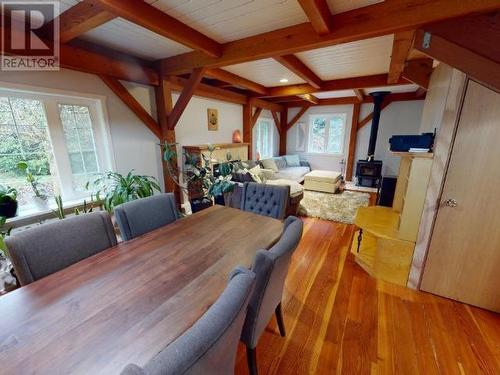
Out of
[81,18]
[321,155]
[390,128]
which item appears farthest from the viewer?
[321,155]

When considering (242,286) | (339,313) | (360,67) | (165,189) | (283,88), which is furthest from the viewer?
(283,88)

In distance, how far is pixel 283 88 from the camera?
4.47 metres

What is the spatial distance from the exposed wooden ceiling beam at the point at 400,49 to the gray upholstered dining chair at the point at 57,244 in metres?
2.64

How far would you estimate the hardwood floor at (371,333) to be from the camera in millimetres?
1380

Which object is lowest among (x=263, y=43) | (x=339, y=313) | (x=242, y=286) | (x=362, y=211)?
(x=339, y=313)

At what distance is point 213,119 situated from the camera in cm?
438

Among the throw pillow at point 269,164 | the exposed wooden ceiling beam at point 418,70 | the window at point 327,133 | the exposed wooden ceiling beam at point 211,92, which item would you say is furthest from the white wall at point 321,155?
the exposed wooden ceiling beam at point 418,70

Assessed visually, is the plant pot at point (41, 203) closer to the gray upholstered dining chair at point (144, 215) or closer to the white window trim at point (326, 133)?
the gray upholstered dining chair at point (144, 215)

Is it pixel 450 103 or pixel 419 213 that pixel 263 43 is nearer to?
pixel 450 103

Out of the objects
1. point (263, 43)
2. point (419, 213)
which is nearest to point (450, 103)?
point (419, 213)

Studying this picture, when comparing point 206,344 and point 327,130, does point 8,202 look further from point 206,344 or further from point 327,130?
point 327,130

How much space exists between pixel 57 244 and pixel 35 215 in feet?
4.44

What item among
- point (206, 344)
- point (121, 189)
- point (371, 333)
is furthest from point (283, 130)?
point (206, 344)

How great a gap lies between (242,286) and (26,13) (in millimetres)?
2591
